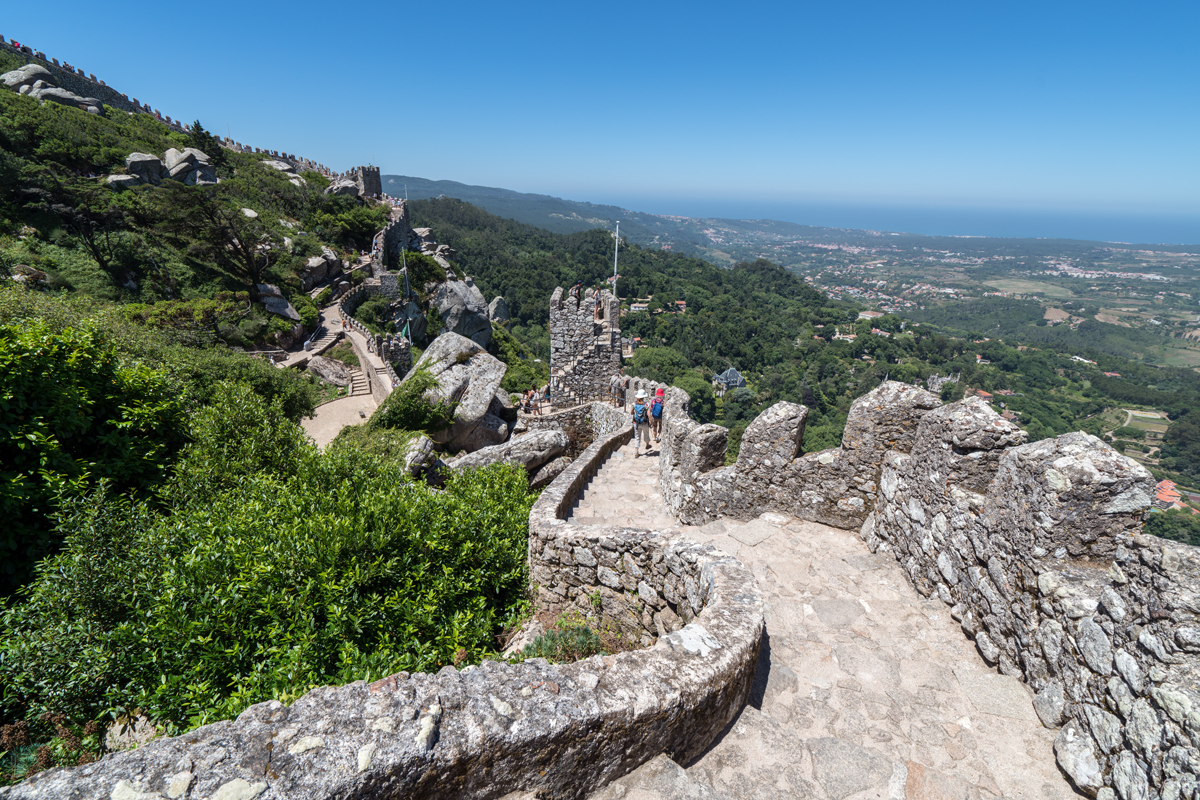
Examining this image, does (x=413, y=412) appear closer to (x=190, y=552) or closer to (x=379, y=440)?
(x=379, y=440)

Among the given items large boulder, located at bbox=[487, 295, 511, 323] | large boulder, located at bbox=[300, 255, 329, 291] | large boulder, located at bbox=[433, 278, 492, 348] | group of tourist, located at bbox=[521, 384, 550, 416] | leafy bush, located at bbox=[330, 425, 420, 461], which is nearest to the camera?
leafy bush, located at bbox=[330, 425, 420, 461]

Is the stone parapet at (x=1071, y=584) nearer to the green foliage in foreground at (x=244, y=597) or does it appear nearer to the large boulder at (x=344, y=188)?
the green foliage in foreground at (x=244, y=597)

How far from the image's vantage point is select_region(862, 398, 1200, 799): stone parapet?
2775mm

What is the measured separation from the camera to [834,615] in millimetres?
4938

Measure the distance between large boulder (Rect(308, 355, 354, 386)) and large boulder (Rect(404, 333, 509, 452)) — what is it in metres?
8.69

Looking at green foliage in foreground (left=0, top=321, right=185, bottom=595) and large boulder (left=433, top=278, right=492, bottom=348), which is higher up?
green foliage in foreground (left=0, top=321, right=185, bottom=595)

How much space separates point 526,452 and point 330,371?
17.6 m

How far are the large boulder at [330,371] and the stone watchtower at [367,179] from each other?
121ft

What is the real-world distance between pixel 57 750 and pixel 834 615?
260 inches

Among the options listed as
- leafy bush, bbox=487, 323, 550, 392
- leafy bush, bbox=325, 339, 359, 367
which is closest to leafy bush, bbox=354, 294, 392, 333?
leafy bush, bbox=325, 339, 359, 367

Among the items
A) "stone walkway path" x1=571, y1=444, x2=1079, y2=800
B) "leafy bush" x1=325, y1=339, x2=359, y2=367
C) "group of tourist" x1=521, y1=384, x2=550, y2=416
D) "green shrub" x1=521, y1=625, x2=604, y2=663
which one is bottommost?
"leafy bush" x1=325, y1=339, x2=359, y2=367

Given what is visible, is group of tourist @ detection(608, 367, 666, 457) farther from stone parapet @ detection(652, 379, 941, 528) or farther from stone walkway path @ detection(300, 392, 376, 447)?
stone walkway path @ detection(300, 392, 376, 447)

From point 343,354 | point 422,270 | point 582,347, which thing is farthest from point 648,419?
point 422,270

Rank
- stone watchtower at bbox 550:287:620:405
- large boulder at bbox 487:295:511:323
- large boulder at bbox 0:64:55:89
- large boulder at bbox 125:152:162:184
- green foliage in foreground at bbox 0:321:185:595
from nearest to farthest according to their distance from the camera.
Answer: green foliage in foreground at bbox 0:321:185:595, stone watchtower at bbox 550:287:620:405, large boulder at bbox 125:152:162:184, large boulder at bbox 0:64:55:89, large boulder at bbox 487:295:511:323
